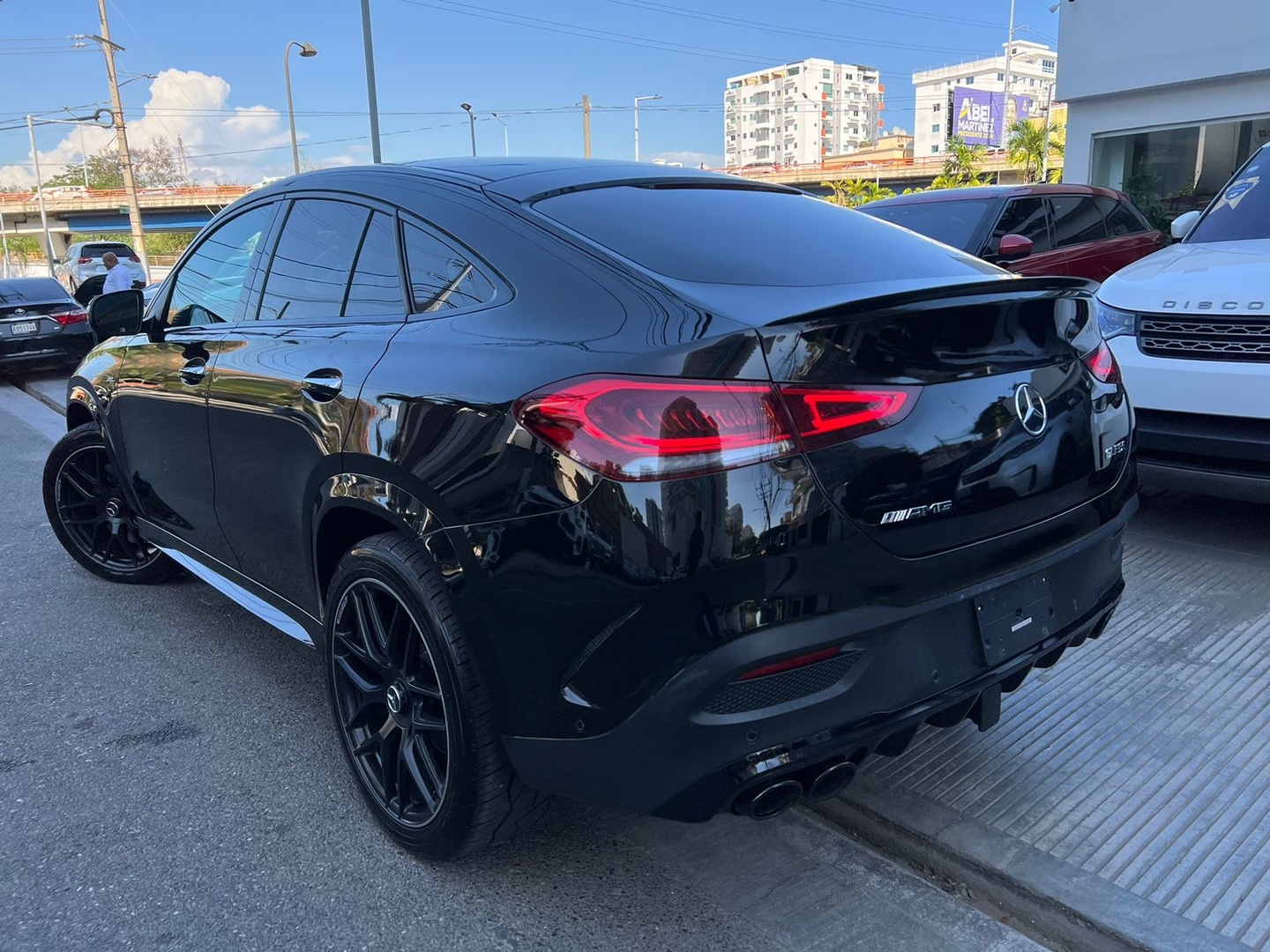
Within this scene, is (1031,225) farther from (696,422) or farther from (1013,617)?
(696,422)

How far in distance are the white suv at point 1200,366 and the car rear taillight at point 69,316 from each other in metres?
11.9

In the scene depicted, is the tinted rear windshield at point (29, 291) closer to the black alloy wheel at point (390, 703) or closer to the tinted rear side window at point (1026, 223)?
the tinted rear side window at point (1026, 223)

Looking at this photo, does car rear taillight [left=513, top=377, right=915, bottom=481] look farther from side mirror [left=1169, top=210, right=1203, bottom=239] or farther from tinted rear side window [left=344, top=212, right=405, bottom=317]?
side mirror [left=1169, top=210, right=1203, bottom=239]

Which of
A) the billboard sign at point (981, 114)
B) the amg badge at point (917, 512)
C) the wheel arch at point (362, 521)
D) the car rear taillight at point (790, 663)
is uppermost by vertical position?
the billboard sign at point (981, 114)

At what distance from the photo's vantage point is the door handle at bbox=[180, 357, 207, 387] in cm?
319

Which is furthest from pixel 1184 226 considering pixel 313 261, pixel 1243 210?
pixel 313 261

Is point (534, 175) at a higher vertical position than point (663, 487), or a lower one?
higher

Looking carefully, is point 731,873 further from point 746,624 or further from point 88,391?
point 88,391

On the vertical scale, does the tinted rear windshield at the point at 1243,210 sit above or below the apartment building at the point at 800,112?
below

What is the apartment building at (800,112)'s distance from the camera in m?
165

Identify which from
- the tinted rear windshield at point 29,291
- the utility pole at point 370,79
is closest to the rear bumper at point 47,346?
the tinted rear windshield at point 29,291

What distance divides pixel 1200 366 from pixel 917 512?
2.83 m

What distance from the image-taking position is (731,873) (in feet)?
7.77

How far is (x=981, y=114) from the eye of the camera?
82.8 metres
